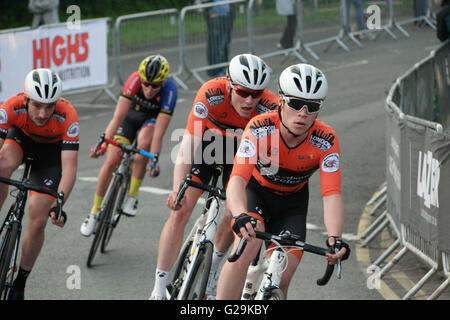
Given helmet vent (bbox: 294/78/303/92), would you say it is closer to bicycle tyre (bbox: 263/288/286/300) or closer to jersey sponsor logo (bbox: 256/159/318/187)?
jersey sponsor logo (bbox: 256/159/318/187)

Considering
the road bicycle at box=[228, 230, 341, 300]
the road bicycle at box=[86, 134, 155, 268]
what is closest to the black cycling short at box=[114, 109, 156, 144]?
the road bicycle at box=[86, 134, 155, 268]

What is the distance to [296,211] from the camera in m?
6.74

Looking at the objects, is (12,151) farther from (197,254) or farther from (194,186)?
(197,254)

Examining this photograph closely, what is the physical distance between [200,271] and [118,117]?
3281 mm

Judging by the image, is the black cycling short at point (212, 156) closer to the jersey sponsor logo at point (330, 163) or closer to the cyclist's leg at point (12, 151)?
the jersey sponsor logo at point (330, 163)

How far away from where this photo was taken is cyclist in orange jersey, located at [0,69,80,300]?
7.84m

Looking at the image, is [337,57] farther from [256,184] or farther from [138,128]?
[256,184]

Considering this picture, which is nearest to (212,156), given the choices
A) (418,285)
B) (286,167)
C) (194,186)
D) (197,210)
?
(194,186)

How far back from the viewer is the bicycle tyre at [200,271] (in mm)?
6996

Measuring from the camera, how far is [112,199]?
976 cm

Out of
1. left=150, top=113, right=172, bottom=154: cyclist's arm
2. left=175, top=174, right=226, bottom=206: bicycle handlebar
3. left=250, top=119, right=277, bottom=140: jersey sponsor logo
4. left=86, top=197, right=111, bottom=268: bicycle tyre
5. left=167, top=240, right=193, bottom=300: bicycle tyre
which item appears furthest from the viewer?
left=150, top=113, right=172, bottom=154: cyclist's arm

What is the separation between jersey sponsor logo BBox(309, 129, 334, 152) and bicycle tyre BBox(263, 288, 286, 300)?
110 cm
